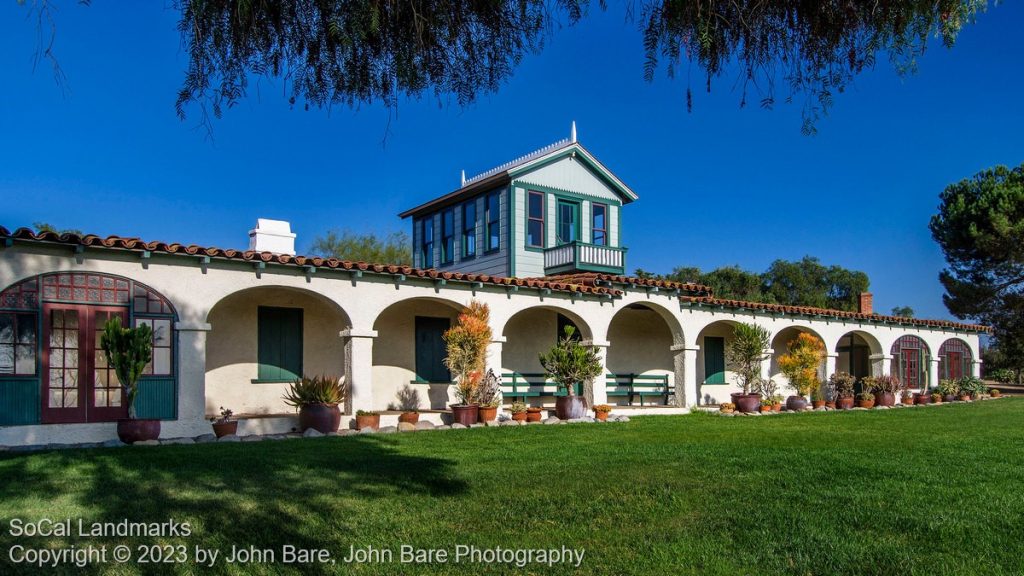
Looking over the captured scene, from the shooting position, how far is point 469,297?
51.6ft

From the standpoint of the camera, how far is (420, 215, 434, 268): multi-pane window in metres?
23.6

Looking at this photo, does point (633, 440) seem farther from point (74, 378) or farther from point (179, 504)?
point (74, 378)

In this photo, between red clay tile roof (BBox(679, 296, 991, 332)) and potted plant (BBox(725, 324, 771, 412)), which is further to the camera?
red clay tile roof (BBox(679, 296, 991, 332))

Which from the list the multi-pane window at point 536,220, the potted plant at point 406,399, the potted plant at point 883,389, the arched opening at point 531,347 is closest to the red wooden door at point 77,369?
the potted plant at point 406,399

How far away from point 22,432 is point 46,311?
1.76 meters

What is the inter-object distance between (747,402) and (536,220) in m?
7.20

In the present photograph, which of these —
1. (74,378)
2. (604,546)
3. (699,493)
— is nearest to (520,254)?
(74,378)

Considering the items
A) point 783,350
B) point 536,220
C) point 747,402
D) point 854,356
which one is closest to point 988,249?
point 854,356

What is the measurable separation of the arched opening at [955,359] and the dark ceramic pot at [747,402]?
12550 mm

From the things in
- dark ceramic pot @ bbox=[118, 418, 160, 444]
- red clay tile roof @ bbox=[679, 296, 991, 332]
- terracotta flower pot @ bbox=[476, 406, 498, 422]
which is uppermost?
red clay tile roof @ bbox=[679, 296, 991, 332]

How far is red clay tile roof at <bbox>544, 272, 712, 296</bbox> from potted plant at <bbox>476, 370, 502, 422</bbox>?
9.94ft

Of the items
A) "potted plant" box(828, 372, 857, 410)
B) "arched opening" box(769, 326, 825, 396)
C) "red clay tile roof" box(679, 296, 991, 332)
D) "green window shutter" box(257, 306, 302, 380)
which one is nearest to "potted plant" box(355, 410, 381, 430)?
"green window shutter" box(257, 306, 302, 380)

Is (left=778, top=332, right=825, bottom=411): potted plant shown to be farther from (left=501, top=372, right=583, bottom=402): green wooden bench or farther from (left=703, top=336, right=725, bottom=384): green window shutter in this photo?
(left=501, top=372, right=583, bottom=402): green wooden bench

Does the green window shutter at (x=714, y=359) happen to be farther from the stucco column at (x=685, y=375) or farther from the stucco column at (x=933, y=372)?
the stucco column at (x=933, y=372)
